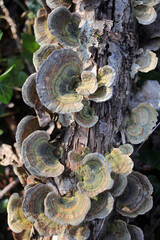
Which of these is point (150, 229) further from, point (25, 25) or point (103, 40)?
point (25, 25)

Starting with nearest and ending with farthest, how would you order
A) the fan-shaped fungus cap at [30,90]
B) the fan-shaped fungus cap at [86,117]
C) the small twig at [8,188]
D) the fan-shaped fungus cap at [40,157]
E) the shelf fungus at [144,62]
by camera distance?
the fan-shaped fungus cap at [40,157], the fan-shaped fungus cap at [86,117], the fan-shaped fungus cap at [30,90], the shelf fungus at [144,62], the small twig at [8,188]

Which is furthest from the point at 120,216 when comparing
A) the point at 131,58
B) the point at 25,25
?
the point at 25,25

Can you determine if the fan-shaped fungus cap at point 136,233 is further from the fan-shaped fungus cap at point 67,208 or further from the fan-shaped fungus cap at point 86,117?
the fan-shaped fungus cap at point 86,117

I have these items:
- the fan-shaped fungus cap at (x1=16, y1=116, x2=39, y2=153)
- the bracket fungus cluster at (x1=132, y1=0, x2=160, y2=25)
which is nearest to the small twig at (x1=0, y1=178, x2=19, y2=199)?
the fan-shaped fungus cap at (x1=16, y1=116, x2=39, y2=153)

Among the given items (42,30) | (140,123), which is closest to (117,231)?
(140,123)

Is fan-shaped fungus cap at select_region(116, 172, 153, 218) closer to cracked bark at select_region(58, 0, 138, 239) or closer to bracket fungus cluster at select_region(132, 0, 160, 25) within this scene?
cracked bark at select_region(58, 0, 138, 239)

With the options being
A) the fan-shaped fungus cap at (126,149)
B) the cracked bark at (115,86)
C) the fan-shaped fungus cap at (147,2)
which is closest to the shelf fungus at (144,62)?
the cracked bark at (115,86)
